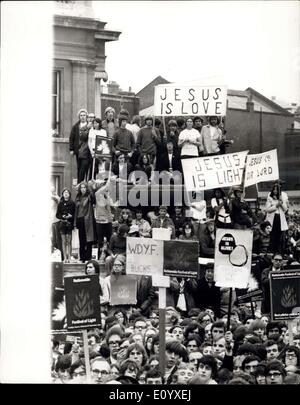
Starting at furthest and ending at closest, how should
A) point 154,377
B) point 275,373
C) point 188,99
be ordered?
point 188,99 < point 275,373 < point 154,377

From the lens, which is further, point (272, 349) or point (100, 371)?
point (272, 349)

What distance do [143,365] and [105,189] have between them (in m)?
1.29

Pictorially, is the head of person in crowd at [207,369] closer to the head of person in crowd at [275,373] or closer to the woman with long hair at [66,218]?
the head of person in crowd at [275,373]

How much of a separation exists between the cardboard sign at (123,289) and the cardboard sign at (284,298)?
994mm

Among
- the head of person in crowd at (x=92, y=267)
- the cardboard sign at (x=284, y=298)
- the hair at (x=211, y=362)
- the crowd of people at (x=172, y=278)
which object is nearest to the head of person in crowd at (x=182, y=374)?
the crowd of people at (x=172, y=278)

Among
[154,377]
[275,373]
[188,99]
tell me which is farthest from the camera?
[188,99]

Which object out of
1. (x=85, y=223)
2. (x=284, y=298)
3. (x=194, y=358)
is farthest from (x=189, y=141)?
(x=194, y=358)

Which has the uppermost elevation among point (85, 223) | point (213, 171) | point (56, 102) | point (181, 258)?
point (56, 102)

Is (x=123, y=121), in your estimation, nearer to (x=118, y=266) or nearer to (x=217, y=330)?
(x=118, y=266)

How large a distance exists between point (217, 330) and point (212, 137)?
140 centimetres

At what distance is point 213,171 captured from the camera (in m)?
9.66

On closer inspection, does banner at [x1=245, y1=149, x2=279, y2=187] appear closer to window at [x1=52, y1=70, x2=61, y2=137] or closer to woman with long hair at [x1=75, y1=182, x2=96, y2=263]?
woman with long hair at [x1=75, y1=182, x2=96, y2=263]

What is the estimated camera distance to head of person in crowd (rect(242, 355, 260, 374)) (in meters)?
9.52

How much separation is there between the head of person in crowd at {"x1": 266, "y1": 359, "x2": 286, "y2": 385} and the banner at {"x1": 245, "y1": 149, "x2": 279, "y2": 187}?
1.32 metres
